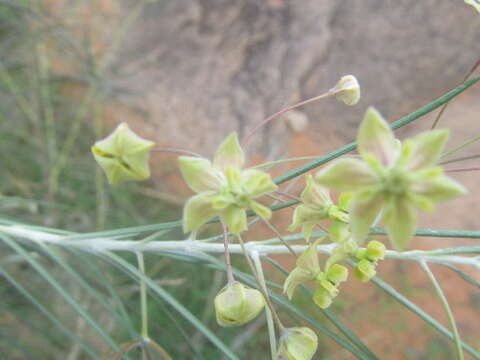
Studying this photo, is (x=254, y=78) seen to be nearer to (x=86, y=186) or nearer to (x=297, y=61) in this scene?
(x=297, y=61)

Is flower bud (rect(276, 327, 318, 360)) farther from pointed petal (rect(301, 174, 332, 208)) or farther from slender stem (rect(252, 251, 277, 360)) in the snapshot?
pointed petal (rect(301, 174, 332, 208))

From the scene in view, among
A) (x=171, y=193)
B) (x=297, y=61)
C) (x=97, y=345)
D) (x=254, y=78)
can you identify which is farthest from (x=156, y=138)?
(x=97, y=345)

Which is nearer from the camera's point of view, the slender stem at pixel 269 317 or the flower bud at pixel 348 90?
the slender stem at pixel 269 317

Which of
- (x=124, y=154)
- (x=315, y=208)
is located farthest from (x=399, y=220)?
(x=124, y=154)

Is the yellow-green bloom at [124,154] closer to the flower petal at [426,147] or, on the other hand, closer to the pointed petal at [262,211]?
the pointed petal at [262,211]

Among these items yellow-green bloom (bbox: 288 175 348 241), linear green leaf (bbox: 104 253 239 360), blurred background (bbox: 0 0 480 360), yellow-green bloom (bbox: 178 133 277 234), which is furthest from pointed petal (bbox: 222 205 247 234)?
blurred background (bbox: 0 0 480 360)

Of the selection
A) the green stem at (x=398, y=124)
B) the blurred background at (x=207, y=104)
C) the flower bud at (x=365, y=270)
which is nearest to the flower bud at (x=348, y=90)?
the green stem at (x=398, y=124)
